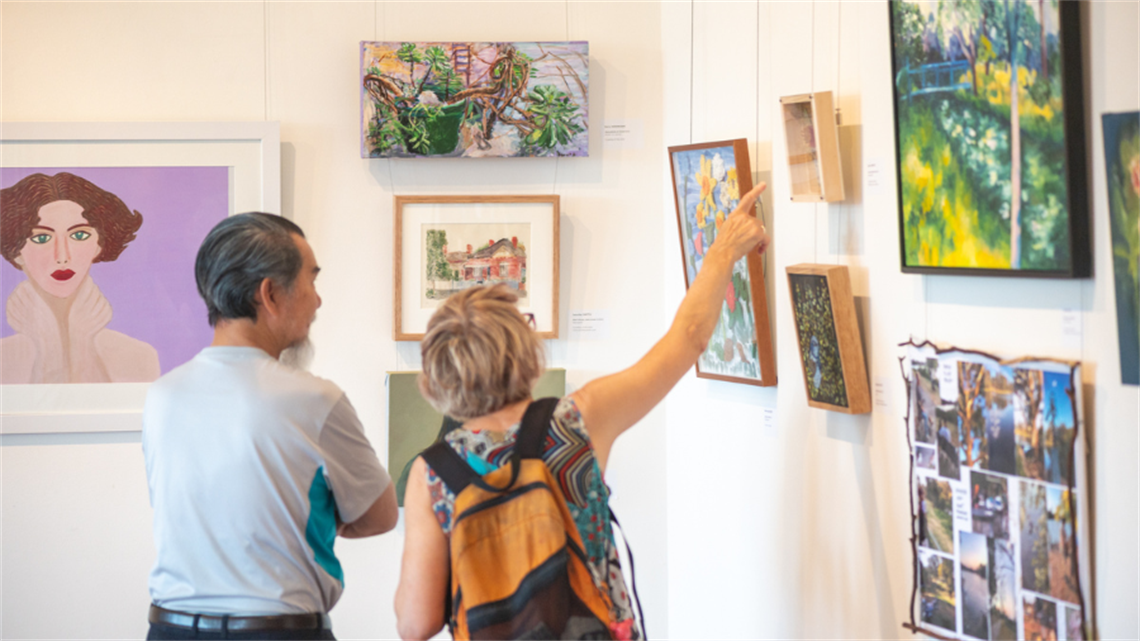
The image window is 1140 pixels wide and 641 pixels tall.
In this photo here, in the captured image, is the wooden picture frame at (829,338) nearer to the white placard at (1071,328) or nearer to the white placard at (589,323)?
the white placard at (1071,328)

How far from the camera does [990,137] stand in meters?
1.65

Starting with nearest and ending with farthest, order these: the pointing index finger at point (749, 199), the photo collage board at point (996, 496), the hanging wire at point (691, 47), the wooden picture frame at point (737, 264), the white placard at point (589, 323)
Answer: the photo collage board at point (996, 496), the pointing index finger at point (749, 199), the wooden picture frame at point (737, 264), the hanging wire at point (691, 47), the white placard at point (589, 323)

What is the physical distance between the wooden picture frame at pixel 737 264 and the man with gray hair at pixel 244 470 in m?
1.16

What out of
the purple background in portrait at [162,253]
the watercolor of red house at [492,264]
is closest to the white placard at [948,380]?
the watercolor of red house at [492,264]

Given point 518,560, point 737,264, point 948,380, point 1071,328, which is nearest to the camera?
point 518,560

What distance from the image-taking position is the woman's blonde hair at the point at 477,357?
1.51 meters

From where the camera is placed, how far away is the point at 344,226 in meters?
2.99

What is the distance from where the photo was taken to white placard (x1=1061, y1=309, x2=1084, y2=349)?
1.56m

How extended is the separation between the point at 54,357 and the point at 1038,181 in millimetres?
2791

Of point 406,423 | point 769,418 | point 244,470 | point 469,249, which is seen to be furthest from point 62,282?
point 769,418

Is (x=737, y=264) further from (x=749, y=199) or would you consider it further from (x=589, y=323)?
(x=589, y=323)

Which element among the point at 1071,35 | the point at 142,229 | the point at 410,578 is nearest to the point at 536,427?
the point at 410,578

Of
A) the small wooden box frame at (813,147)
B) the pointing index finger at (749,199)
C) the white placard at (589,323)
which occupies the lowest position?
the white placard at (589,323)

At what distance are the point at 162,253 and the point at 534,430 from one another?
1.93 m
